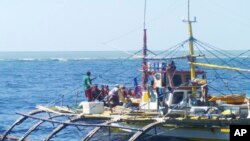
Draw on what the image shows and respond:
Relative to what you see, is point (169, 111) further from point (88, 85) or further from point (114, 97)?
point (88, 85)

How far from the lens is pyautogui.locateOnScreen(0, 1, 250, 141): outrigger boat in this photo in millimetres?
34031

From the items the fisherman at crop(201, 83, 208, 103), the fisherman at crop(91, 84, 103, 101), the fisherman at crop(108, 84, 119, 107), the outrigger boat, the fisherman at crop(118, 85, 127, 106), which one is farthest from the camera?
the fisherman at crop(91, 84, 103, 101)

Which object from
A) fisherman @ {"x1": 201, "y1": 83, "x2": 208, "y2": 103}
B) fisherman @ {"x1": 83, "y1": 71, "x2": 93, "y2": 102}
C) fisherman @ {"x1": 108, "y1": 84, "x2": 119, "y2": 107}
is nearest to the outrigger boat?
fisherman @ {"x1": 201, "y1": 83, "x2": 208, "y2": 103}

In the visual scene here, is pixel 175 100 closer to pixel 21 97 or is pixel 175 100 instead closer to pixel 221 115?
pixel 221 115

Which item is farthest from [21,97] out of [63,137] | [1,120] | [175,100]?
[175,100]

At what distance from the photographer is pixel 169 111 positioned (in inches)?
1366

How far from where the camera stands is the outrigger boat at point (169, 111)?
3403 centimetres

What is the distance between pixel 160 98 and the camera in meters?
38.0

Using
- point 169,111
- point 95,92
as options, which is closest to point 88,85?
point 95,92

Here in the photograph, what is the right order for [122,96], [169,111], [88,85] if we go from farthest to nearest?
1. [88,85]
2. [122,96]
3. [169,111]

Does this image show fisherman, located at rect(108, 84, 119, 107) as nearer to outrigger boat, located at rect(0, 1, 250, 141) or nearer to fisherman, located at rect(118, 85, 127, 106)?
fisherman, located at rect(118, 85, 127, 106)

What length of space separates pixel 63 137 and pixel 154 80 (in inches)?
394

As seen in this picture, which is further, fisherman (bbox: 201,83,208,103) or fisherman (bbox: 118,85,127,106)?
fisherman (bbox: 118,85,127,106)

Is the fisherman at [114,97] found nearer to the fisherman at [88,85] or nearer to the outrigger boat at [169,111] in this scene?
the outrigger boat at [169,111]
